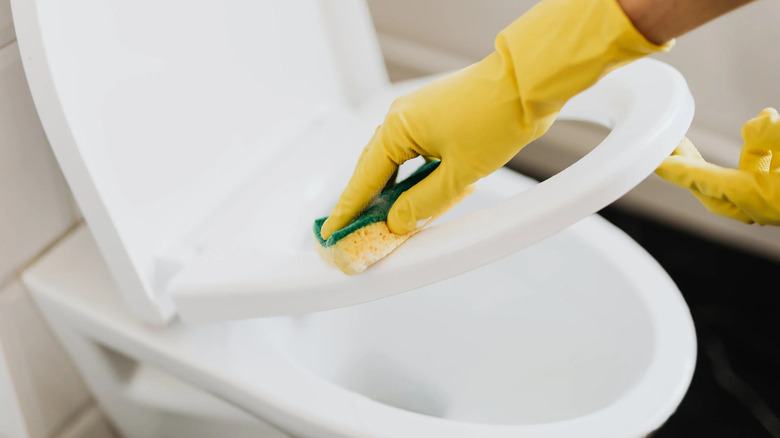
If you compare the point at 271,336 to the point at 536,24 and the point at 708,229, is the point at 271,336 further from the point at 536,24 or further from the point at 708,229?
the point at 708,229

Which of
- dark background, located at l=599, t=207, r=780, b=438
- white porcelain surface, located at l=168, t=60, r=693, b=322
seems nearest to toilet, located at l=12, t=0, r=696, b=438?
white porcelain surface, located at l=168, t=60, r=693, b=322

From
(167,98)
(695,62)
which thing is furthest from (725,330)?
(167,98)

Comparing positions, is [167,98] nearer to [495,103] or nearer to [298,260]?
[298,260]

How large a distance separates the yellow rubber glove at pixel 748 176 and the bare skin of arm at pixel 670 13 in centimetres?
19

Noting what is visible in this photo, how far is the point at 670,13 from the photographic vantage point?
38cm

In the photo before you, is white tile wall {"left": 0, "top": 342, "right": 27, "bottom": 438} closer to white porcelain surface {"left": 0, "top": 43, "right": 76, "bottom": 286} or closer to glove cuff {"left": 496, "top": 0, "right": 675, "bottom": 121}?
white porcelain surface {"left": 0, "top": 43, "right": 76, "bottom": 286}

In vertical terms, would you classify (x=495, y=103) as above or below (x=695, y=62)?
above

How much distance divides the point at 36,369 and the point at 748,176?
2.07 feet

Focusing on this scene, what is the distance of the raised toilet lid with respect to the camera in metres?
0.48

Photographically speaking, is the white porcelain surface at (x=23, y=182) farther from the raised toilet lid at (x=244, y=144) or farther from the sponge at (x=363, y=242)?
the sponge at (x=363, y=242)

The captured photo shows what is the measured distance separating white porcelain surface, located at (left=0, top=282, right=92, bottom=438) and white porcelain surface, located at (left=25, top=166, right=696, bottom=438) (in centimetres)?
2

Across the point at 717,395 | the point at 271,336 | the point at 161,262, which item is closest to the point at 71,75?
the point at 161,262

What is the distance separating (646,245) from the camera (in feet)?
3.74

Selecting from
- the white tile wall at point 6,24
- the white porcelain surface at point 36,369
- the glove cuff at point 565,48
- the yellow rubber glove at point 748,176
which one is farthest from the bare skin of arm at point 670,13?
the white porcelain surface at point 36,369
